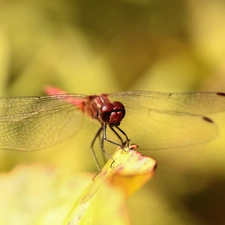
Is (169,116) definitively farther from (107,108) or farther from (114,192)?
(114,192)

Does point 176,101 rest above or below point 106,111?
below

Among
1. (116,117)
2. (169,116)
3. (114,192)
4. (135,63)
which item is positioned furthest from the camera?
(135,63)

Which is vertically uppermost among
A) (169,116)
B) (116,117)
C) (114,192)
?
(114,192)

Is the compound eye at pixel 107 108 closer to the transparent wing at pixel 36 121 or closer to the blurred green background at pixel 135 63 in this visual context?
the transparent wing at pixel 36 121

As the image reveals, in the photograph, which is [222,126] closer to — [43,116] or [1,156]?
[43,116]

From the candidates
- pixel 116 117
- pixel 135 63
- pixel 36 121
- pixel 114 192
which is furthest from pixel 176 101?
pixel 114 192

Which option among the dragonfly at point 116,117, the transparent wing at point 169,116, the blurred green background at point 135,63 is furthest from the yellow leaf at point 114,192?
the blurred green background at point 135,63
